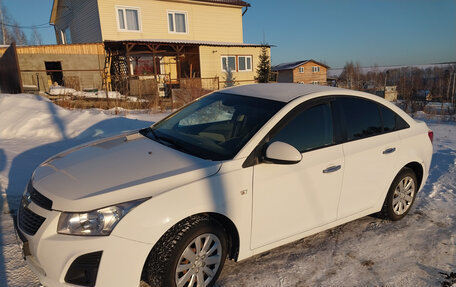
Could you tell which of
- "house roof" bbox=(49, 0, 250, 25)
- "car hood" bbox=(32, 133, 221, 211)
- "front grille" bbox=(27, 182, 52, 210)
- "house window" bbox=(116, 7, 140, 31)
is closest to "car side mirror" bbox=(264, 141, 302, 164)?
"car hood" bbox=(32, 133, 221, 211)

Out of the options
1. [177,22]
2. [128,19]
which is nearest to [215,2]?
[177,22]

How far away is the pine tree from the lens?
24.5 m

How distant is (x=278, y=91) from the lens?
3377 millimetres

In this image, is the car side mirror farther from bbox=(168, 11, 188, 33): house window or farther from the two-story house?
bbox=(168, 11, 188, 33): house window

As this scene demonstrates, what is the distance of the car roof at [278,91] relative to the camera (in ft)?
10.4

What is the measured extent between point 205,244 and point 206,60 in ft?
70.9

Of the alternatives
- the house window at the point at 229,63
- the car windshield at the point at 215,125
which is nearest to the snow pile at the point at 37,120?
the car windshield at the point at 215,125

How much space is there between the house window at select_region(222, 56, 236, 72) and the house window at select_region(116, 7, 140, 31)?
657 centimetres

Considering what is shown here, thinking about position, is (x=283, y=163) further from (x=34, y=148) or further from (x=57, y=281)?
(x=34, y=148)

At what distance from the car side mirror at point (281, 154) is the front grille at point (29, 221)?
5.68 ft

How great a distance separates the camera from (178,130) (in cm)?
342

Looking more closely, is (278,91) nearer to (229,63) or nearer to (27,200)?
(27,200)

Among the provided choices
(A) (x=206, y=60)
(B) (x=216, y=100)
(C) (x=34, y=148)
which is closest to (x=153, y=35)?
(A) (x=206, y=60)

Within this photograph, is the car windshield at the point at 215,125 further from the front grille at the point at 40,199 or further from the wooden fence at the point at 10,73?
the wooden fence at the point at 10,73
